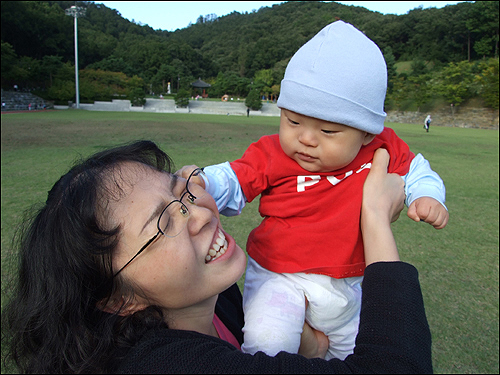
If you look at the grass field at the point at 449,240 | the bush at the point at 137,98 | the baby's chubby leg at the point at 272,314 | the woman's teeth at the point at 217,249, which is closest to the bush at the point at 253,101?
the bush at the point at 137,98

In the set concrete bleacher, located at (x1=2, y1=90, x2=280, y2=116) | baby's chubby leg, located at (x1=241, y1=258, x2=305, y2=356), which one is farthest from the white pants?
concrete bleacher, located at (x1=2, y1=90, x2=280, y2=116)

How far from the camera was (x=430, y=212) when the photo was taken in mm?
1306

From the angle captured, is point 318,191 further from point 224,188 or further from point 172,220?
point 172,220


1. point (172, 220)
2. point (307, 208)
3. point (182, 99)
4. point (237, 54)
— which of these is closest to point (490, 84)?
point (182, 99)

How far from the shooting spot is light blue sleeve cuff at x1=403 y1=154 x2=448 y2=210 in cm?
140

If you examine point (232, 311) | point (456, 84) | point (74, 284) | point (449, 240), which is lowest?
point (449, 240)

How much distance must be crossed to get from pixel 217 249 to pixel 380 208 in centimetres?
60

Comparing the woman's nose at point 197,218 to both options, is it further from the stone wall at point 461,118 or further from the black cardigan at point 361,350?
the stone wall at point 461,118

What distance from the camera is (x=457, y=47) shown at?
58062mm

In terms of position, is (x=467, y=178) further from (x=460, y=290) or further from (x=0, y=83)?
(x=0, y=83)

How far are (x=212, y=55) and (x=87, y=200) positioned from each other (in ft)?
Answer: 310

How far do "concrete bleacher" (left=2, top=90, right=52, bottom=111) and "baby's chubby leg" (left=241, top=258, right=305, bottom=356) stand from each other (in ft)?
126

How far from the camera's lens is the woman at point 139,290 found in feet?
2.71

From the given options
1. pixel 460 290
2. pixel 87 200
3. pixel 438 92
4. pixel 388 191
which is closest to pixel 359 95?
pixel 388 191
